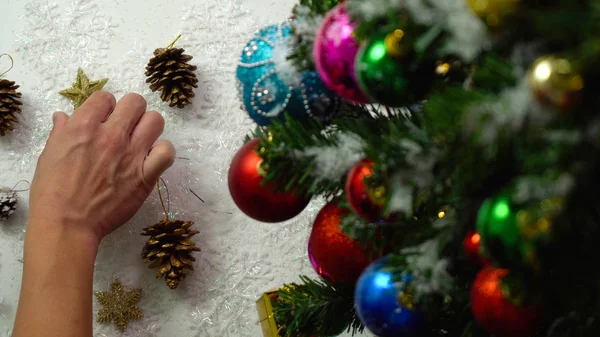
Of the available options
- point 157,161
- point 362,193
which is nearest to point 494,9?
point 362,193

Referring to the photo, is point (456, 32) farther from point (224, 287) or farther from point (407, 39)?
point (224, 287)

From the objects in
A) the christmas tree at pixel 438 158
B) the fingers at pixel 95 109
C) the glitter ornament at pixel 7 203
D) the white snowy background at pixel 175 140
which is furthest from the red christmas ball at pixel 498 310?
the glitter ornament at pixel 7 203

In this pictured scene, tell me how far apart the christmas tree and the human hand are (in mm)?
357

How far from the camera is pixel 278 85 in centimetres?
47

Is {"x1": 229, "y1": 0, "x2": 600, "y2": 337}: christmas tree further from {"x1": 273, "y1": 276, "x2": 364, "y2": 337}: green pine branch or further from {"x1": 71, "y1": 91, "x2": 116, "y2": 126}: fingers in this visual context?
{"x1": 71, "y1": 91, "x2": 116, "y2": 126}: fingers

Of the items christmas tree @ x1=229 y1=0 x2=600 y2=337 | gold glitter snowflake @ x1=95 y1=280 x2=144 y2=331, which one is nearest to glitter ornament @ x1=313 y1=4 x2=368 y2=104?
christmas tree @ x1=229 y1=0 x2=600 y2=337

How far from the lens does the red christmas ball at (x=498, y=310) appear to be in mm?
386

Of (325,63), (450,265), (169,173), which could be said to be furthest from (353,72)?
(169,173)

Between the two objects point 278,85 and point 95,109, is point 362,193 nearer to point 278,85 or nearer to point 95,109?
point 278,85

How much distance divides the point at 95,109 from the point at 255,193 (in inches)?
Result: 18.1

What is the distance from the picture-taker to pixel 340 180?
45cm

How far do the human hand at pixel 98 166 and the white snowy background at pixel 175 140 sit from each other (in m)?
0.06

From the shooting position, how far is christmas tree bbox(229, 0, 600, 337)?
0.29 metres

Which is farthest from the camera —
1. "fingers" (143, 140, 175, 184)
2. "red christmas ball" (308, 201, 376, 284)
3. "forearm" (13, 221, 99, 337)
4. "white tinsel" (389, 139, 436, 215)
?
"fingers" (143, 140, 175, 184)
